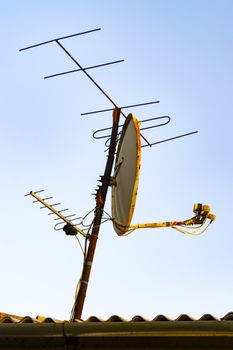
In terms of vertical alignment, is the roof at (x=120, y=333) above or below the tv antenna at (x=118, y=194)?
below

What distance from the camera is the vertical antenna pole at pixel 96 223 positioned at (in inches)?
325

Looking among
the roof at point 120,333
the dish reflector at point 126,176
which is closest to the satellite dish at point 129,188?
the dish reflector at point 126,176

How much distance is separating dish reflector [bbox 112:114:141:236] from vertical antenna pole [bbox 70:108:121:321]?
21cm

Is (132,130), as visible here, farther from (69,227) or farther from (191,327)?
(191,327)

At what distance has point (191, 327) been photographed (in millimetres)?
4359

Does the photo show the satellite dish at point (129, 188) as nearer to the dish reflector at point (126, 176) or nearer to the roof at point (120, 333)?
the dish reflector at point (126, 176)

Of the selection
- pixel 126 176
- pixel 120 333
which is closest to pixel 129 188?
pixel 126 176

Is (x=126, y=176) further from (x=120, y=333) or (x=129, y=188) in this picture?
(x=120, y=333)

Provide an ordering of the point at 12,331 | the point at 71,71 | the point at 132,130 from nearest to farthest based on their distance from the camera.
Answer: the point at 12,331
the point at 132,130
the point at 71,71

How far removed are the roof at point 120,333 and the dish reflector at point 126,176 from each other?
9.63 feet

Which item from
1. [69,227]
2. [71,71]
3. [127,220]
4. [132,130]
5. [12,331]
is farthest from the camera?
[71,71]

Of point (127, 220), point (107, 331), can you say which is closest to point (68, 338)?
point (107, 331)

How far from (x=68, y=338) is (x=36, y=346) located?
498 mm

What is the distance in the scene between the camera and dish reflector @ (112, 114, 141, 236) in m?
7.74
